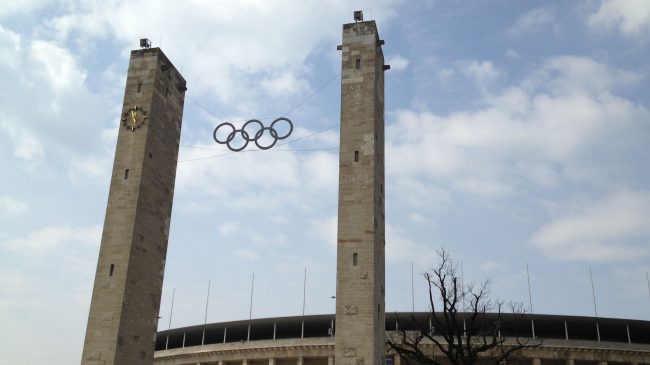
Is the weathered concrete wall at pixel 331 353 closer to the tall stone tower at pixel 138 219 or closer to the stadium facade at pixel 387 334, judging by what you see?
the stadium facade at pixel 387 334

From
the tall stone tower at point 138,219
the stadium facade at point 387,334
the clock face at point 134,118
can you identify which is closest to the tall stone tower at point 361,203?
the tall stone tower at point 138,219

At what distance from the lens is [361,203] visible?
32938 mm

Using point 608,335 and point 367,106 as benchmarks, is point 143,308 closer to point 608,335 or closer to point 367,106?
point 367,106

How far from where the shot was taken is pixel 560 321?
58281mm

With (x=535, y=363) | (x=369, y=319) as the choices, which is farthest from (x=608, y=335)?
(x=369, y=319)

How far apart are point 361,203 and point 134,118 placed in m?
15.7

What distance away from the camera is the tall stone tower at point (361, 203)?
30.7 m

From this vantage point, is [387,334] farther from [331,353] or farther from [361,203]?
[361,203]

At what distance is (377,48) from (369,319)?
15.7m

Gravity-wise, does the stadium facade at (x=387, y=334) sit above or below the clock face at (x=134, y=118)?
below

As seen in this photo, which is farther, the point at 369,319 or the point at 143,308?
the point at 143,308

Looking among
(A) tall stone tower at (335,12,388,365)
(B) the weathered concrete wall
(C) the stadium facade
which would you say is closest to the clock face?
(A) tall stone tower at (335,12,388,365)

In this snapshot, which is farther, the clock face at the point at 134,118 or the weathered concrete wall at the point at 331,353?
the weathered concrete wall at the point at 331,353

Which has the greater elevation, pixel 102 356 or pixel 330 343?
pixel 330 343
